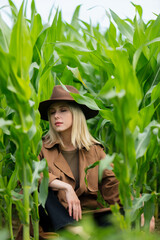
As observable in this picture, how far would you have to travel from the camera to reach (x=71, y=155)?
1.75 m

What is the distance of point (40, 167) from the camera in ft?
4.10

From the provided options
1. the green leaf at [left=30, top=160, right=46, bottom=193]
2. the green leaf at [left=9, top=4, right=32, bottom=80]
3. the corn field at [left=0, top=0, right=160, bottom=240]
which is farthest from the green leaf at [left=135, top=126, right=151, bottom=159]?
the green leaf at [left=9, top=4, right=32, bottom=80]

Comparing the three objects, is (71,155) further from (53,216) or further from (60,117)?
(53,216)

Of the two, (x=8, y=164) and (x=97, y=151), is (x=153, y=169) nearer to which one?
(x=97, y=151)

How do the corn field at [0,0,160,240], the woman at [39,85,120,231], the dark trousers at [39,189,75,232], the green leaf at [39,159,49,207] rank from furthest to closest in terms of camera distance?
the woman at [39,85,120,231], the dark trousers at [39,189,75,232], the green leaf at [39,159,49,207], the corn field at [0,0,160,240]

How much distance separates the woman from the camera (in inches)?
63.2

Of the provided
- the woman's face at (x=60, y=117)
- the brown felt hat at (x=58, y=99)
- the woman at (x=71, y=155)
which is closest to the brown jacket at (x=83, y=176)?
the woman at (x=71, y=155)

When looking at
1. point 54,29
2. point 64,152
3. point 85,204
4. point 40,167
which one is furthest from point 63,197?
point 54,29

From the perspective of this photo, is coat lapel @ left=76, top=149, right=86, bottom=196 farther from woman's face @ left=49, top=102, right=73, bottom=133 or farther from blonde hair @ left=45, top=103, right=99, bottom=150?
woman's face @ left=49, top=102, right=73, bottom=133

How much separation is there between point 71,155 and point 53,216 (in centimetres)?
40

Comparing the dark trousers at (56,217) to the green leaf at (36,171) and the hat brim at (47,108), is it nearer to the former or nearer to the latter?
the green leaf at (36,171)

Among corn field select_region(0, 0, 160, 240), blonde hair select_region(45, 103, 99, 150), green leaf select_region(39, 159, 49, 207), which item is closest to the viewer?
corn field select_region(0, 0, 160, 240)

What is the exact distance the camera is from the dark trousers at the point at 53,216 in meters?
1.43

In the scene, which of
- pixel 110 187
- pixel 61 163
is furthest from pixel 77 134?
pixel 110 187
